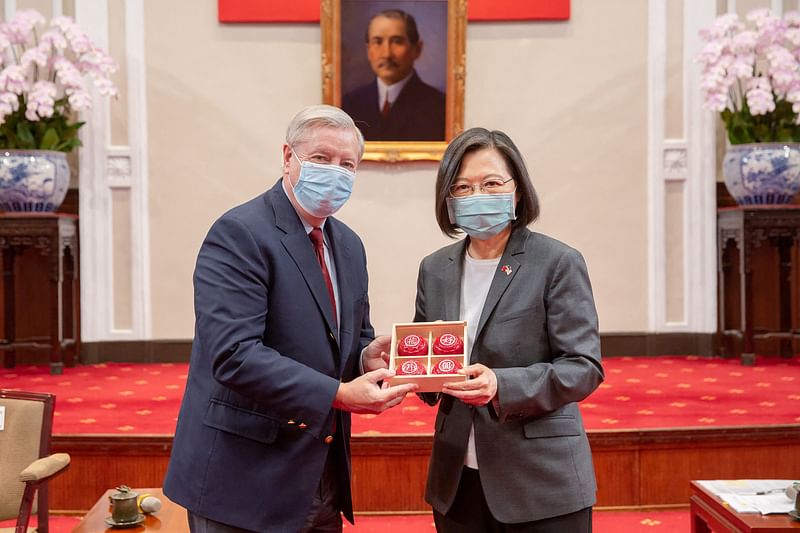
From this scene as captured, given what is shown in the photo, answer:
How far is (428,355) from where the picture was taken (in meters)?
2.00

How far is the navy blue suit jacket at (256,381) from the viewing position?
182 centimetres

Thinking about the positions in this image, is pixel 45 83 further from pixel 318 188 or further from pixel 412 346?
pixel 412 346

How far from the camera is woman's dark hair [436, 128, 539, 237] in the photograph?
2.10m

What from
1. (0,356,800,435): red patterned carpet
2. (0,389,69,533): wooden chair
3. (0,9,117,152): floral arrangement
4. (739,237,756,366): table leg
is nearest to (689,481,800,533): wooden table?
(0,356,800,435): red patterned carpet

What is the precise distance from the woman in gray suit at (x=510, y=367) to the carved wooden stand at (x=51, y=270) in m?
4.04

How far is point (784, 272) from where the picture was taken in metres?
5.93

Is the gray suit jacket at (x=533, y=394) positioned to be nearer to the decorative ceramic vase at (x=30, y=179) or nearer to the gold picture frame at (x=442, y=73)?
the gold picture frame at (x=442, y=73)

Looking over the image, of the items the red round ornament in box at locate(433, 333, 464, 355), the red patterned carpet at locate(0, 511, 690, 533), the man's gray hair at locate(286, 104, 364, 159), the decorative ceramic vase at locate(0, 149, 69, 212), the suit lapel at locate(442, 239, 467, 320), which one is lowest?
the red patterned carpet at locate(0, 511, 690, 533)

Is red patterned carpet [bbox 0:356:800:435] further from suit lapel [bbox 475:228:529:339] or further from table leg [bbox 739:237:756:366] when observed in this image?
suit lapel [bbox 475:228:529:339]

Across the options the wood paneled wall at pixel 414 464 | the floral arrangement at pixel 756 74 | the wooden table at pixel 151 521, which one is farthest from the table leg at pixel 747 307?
the wooden table at pixel 151 521

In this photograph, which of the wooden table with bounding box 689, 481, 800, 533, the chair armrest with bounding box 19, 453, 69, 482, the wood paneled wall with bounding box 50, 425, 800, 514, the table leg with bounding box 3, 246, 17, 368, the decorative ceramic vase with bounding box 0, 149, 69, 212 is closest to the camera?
the wooden table with bounding box 689, 481, 800, 533

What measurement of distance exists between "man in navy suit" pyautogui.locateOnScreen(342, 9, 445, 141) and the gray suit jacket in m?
4.03

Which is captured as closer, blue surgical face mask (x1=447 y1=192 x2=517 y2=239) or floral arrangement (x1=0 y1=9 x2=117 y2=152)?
blue surgical face mask (x1=447 y1=192 x2=517 y2=239)

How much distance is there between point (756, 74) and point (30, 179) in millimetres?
4763
